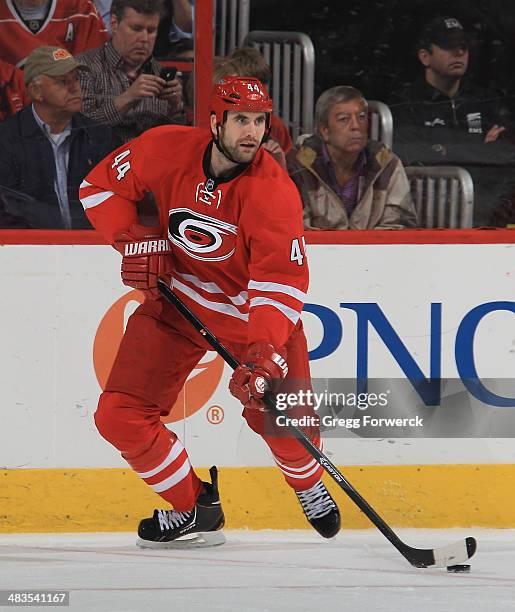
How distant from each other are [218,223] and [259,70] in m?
0.90

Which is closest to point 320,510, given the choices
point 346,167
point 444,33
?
point 346,167

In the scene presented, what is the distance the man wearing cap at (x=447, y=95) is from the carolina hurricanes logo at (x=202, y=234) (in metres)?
1.07

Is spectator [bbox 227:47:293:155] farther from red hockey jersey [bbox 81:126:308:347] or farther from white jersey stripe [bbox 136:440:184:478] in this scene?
white jersey stripe [bbox 136:440:184:478]

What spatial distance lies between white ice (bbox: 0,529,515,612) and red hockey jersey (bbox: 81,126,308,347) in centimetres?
64

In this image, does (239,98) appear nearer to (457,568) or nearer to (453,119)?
(453,119)

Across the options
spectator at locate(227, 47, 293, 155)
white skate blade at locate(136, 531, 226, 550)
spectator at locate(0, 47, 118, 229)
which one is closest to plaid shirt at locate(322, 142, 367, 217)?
spectator at locate(227, 47, 293, 155)

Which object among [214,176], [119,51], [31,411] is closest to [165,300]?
[214,176]

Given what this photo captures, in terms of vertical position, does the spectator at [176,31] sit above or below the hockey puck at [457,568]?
above

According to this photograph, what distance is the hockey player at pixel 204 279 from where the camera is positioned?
321 cm

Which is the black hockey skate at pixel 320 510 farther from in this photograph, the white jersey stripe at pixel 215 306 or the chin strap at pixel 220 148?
the chin strap at pixel 220 148

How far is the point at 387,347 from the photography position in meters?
3.96

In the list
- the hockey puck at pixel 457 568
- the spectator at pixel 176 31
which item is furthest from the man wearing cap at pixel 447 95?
the hockey puck at pixel 457 568

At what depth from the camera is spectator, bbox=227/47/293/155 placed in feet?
13.2

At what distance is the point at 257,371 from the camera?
3.12 m
